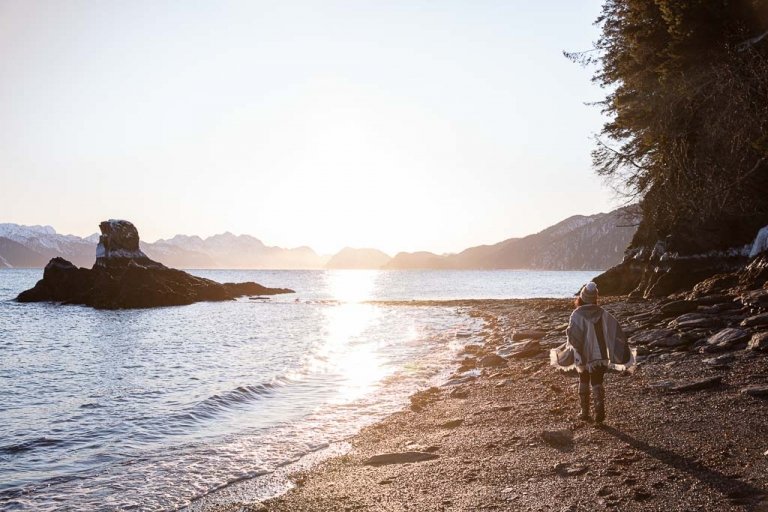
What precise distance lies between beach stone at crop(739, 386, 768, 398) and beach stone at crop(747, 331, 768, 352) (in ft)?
8.88

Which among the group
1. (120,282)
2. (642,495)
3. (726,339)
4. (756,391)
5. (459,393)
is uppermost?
(120,282)

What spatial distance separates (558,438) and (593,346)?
6.29 ft

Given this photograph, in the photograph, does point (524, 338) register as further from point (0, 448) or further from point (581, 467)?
point (0, 448)

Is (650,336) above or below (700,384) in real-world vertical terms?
above

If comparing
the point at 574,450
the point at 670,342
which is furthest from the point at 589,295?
the point at 670,342

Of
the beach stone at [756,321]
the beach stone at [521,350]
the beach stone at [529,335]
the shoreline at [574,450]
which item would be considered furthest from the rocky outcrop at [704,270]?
the shoreline at [574,450]

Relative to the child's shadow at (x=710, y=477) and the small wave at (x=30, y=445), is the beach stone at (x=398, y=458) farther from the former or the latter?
the small wave at (x=30, y=445)

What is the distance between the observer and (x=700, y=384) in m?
9.73

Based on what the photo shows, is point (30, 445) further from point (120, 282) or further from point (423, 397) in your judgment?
point (120, 282)

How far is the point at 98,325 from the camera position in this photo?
4331cm

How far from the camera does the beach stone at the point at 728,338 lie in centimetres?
1200

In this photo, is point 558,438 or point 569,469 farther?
point 558,438

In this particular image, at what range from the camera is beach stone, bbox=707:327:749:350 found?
39.4 feet

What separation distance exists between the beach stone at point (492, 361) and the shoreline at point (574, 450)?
466 cm
